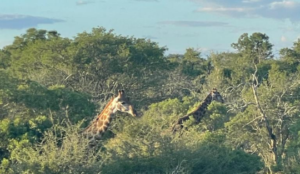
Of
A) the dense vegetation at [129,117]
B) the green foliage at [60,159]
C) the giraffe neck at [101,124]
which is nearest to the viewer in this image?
the green foliage at [60,159]

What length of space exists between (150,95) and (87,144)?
1399 cm

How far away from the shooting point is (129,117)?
1222cm

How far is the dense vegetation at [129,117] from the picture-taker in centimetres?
1079

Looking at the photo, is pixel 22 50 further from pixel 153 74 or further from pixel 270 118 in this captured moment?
pixel 270 118

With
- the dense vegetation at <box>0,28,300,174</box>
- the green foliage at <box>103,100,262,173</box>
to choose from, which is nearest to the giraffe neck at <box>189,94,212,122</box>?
the dense vegetation at <box>0,28,300,174</box>

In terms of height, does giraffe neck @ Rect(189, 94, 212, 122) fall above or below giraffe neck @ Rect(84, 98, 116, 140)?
below

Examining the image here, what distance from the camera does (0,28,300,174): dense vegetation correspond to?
35.4ft

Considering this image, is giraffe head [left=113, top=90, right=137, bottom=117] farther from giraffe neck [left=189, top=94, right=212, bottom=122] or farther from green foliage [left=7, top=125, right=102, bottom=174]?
giraffe neck [left=189, top=94, right=212, bottom=122]

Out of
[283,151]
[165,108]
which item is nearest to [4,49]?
[165,108]

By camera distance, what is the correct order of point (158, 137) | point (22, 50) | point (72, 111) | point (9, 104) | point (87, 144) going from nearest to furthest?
1. point (87, 144)
2. point (158, 137)
3. point (9, 104)
4. point (72, 111)
5. point (22, 50)

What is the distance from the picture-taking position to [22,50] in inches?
1083

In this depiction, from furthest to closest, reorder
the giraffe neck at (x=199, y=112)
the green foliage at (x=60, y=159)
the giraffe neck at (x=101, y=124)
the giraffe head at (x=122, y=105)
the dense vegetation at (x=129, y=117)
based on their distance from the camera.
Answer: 1. the giraffe neck at (x=199, y=112)
2. the giraffe head at (x=122, y=105)
3. the giraffe neck at (x=101, y=124)
4. the dense vegetation at (x=129, y=117)
5. the green foliage at (x=60, y=159)

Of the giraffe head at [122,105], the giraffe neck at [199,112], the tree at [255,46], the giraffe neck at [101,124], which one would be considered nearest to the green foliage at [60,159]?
the giraffe neck at [101,124]

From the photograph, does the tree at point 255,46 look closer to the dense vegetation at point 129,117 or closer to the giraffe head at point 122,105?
the dense vegetation at point 129,117
